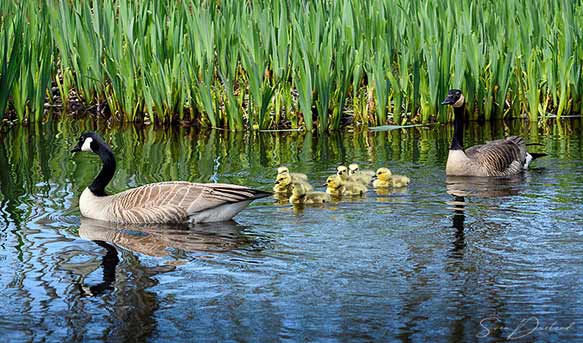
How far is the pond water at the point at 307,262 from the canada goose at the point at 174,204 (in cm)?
12

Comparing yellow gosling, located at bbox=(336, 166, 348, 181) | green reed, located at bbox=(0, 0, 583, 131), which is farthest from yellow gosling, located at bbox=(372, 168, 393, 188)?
green reed, located at bbox=(0, 0, 583, 131)

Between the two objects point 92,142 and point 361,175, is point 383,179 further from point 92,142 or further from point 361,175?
point 92,142

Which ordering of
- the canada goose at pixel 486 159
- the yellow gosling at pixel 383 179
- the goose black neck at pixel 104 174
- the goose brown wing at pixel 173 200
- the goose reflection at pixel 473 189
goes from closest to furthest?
the goose brown wing at pixel 173 200 → the goose reflection at pixel 473 189 → the goose black neck at pixel 104 174 → the yellow gosling at pixel 383 179 → the canada goose at pixel 486 159

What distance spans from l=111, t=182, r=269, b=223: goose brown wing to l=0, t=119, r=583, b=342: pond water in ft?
0.56

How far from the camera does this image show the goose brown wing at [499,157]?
460 inches

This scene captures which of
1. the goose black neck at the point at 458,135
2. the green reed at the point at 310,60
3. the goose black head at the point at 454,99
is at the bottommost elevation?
the goose black neck at the point at 458,135

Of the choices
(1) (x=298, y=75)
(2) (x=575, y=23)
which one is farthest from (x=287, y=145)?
(2) (x=575, y=23)

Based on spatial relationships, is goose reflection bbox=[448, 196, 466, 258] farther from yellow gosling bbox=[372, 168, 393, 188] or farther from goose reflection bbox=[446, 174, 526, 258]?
yellow gosling bbox=[372, 168, 393, 188]

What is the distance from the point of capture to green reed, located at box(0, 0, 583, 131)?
14203mm

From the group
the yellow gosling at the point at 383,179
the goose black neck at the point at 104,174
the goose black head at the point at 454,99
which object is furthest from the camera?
the goose black head at the point at 454,99

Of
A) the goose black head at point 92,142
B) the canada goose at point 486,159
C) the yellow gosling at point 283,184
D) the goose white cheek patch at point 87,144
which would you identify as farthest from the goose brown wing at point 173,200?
the canada goose at point 486,159

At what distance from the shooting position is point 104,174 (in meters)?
10.1

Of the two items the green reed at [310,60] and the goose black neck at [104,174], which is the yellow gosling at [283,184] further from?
the green reed at [310,60]

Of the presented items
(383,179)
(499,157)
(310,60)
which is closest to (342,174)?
(383,179)
